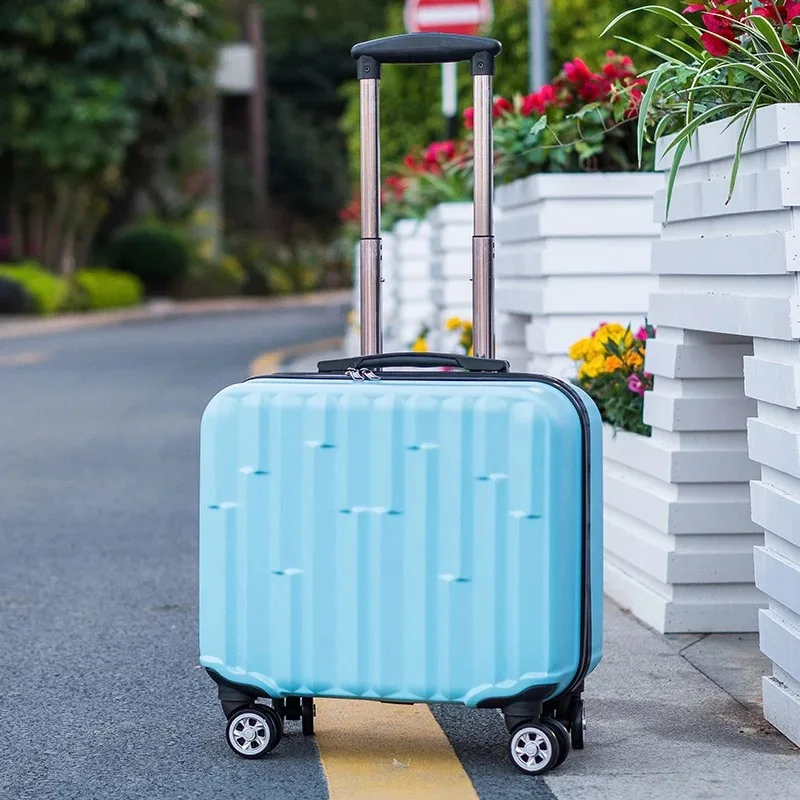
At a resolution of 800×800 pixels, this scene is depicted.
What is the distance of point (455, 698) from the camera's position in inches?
145

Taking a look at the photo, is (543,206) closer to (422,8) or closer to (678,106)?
(678,106)

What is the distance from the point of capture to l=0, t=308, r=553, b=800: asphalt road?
3775 mm

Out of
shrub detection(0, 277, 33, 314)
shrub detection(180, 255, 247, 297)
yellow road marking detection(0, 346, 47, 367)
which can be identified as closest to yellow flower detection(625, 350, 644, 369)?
yellow road marking detection(0, 346, 47, 367)

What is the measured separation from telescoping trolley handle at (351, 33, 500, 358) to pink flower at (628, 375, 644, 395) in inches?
61.2

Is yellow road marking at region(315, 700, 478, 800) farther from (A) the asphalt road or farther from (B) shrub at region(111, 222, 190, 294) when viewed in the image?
(B) shrub at region(111, 222, 190, 294)

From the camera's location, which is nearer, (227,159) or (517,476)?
(517,476)

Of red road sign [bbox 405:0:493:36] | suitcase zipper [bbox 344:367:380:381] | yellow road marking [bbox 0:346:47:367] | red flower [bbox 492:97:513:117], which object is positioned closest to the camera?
suitcase zipper [bbox 344:367:380:381]

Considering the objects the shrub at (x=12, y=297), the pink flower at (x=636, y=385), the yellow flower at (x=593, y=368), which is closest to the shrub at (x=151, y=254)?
the shrub at (x=12, y=297)

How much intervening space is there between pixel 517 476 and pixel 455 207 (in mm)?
6354

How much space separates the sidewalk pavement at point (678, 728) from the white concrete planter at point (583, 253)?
1.88 meters

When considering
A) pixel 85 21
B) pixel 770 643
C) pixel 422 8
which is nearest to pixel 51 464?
pixel 422 8

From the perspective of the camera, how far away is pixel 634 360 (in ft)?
19.8

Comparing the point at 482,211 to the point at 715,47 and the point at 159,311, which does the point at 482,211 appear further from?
the point at 159,311

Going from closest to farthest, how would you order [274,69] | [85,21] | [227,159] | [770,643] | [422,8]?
[770,643] < [422,8] < [85,21] < [227,159] < [274,69]
